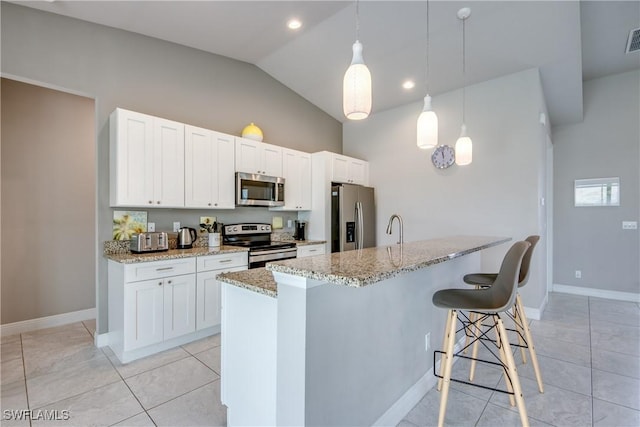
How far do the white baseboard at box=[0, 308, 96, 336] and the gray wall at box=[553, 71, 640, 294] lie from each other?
708cm

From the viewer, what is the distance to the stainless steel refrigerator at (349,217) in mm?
4406

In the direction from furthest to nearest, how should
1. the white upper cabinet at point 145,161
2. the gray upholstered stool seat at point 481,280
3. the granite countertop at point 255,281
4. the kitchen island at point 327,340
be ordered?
the white upper cabinet at point 145,161, the gray upholstered stool seat at point 481,280, the granite countertop at point 255,281, the kitchen island at point 327,340

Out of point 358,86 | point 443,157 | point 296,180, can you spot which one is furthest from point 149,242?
point 443,157

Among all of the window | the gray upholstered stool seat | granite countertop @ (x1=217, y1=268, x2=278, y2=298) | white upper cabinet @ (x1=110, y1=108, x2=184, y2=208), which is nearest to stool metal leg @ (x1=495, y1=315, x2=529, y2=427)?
the gray upholstered stool seat

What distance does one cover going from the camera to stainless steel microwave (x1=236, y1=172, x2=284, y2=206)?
3.60 m

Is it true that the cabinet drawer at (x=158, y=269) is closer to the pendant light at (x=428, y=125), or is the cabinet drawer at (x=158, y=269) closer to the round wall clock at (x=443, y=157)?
the pendant light at (x=428, y=125)

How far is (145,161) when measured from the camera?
287 centimetres

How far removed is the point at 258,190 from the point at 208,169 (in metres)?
0.68

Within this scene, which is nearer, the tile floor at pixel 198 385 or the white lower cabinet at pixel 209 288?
the tile floor at pixel 198 385

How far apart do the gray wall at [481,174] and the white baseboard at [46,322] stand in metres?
4.23

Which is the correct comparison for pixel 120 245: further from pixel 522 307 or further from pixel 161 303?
pixel 522 307

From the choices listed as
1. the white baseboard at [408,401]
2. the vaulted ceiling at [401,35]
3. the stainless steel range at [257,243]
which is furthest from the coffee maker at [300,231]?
the white baseboard at [408,401]

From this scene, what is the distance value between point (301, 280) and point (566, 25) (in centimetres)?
368

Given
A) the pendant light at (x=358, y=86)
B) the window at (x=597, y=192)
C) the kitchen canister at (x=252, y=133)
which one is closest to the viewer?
the pendant light at (x=358, y=86)
